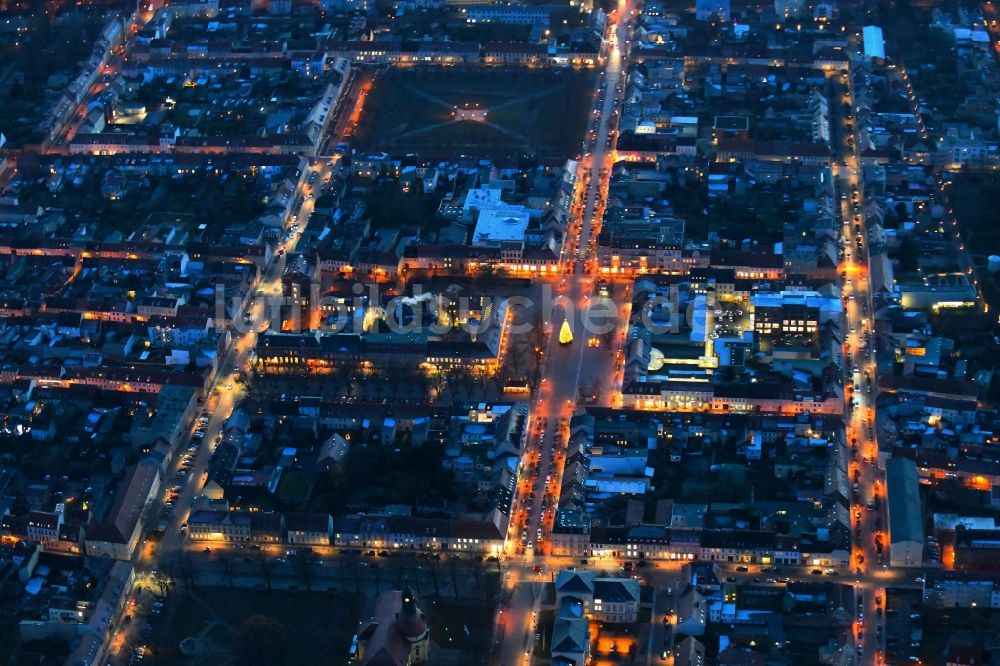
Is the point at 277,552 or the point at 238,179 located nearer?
the point at 277,552

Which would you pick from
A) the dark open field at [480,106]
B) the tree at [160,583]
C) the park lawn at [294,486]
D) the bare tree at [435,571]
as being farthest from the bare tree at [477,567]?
the dark open field at [480,106]

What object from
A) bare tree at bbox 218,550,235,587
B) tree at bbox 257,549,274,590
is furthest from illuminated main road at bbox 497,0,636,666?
bare tree at bbox 218,550,235,587

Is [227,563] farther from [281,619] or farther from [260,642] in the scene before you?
[260,642]

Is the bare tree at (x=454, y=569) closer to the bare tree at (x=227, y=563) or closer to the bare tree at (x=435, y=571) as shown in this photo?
the bare tree at (x=435, y=571)

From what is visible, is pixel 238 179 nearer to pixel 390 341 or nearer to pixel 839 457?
pixel 390 341

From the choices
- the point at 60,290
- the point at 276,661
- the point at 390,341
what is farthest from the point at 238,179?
the point at 276,661

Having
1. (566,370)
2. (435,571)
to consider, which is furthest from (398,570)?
(566,370)
